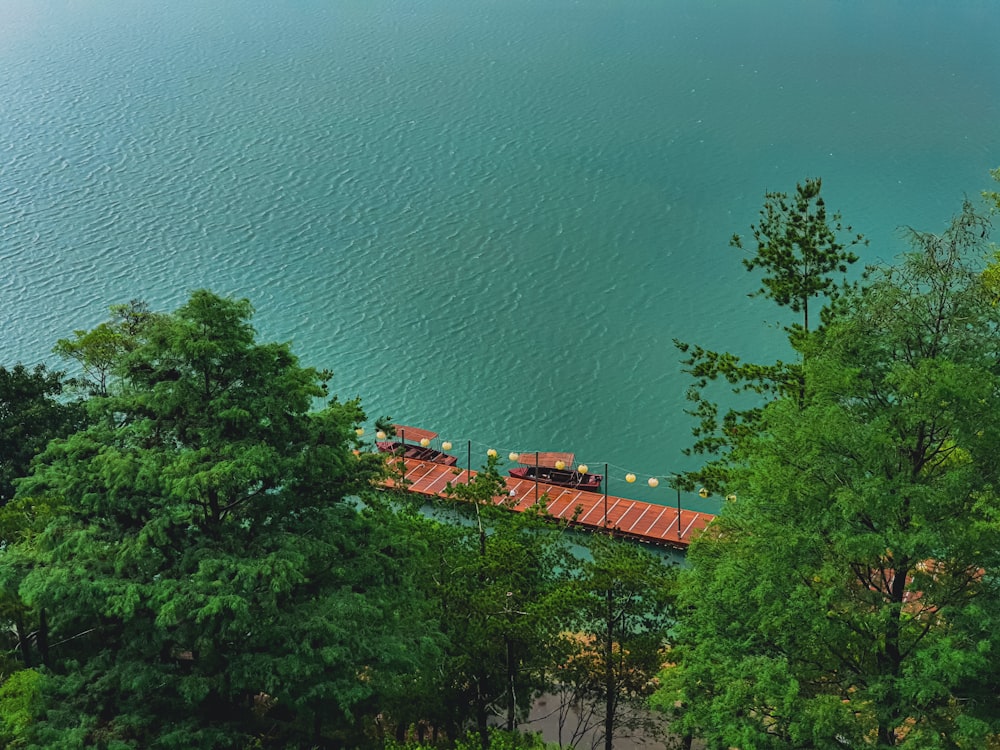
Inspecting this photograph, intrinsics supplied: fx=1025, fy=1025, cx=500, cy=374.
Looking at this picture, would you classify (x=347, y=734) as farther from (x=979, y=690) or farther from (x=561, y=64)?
(x=561, y=64)

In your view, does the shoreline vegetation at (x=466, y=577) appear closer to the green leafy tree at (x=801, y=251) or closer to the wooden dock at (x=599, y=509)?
the green leafy tree at (x=801, y=251)

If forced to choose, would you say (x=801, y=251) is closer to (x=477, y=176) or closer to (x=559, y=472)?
(x=559, y=472)

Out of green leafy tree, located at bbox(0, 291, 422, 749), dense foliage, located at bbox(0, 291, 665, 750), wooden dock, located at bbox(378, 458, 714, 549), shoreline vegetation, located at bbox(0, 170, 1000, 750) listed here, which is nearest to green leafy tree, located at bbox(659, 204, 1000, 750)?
shoreline vegetation, located at bbox(0, 170, 1000, 750)

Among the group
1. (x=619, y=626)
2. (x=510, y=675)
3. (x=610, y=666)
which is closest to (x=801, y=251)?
(x=619, y=626)

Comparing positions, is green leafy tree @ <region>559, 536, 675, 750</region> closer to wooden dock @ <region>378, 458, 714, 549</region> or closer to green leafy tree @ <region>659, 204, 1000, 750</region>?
green leafy tree @ <region>659, 204, 1000, 750</region>

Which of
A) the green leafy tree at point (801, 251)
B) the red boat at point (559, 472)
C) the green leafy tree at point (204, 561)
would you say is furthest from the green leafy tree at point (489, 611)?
the red boat at point (559, 472)

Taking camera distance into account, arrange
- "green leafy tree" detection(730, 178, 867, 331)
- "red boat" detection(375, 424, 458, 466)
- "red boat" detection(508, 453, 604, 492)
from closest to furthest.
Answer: "green leafy tree" detection(730, 178, 867, 331), "red boat" detection(508, 453, 604, 492), "red boat" detection(375, 424, 458, 466)
